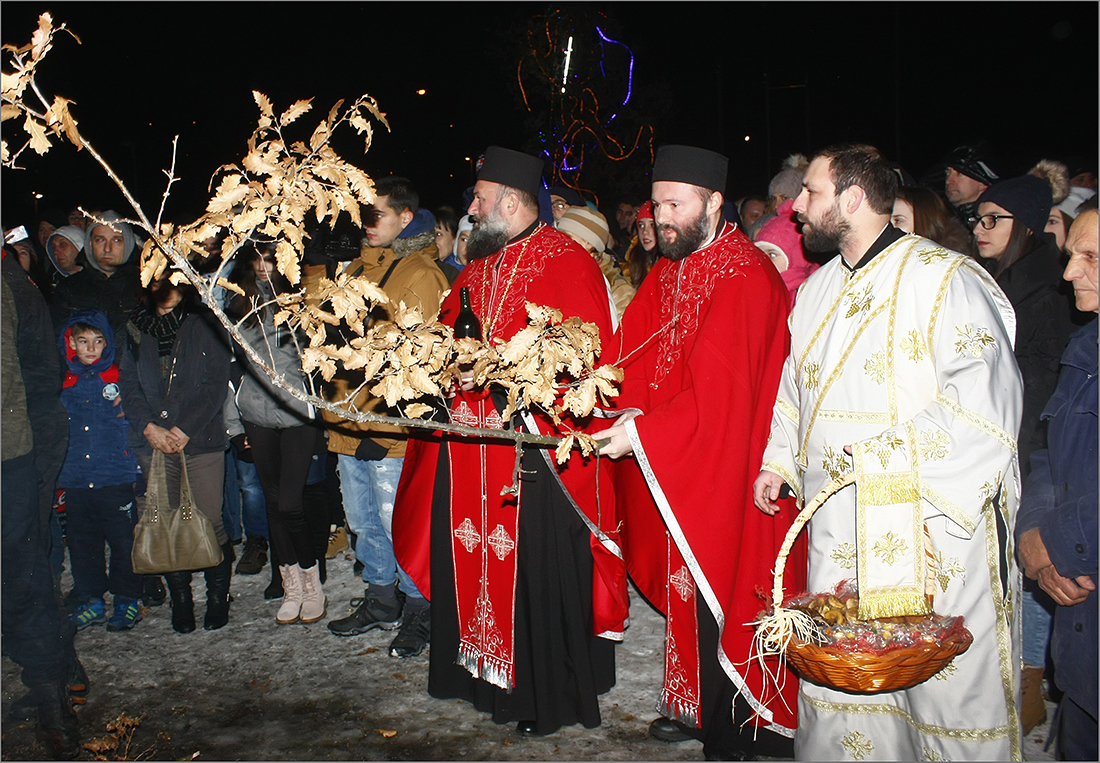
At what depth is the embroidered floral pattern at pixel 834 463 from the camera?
2898 millimetres

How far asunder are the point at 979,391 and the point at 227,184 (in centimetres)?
238

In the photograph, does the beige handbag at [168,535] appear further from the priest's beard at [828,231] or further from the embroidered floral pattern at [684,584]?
the priest's beard at [828,231]

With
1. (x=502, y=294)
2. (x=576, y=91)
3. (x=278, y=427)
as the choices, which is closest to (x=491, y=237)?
(x=502, y=294)

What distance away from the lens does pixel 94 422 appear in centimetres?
505

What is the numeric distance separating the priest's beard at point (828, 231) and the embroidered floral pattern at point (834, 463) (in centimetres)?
76

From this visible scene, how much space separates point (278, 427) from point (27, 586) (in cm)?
156

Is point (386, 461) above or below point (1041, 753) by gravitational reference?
above

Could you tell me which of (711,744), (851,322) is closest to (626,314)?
(851,322)

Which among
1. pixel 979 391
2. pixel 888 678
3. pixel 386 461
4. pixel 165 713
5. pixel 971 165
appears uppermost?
pixel 971 165

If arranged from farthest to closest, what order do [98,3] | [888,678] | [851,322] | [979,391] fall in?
[98,3], [851,322], [979,391], [888,678]

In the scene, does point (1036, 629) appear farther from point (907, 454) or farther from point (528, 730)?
point (528, 730)

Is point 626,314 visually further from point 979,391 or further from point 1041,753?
point 1041,753

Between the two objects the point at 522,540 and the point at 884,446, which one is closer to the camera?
the point at 884,446

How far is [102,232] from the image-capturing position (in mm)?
5383
